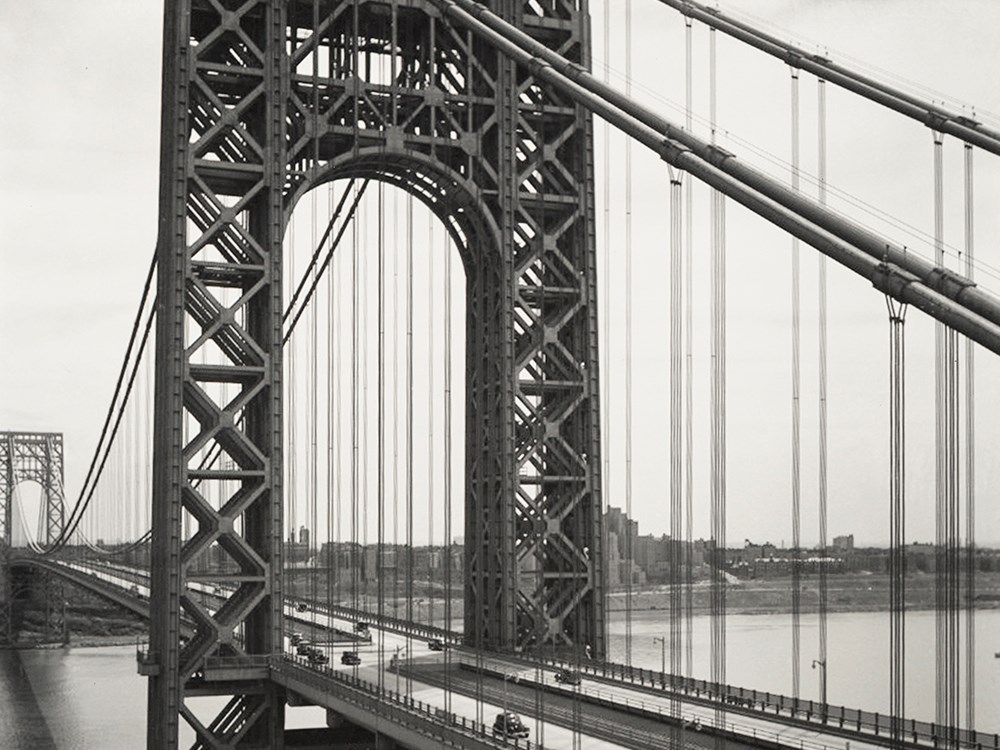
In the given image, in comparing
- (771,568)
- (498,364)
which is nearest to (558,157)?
(498,364)

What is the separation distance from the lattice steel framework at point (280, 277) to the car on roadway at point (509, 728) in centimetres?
1223

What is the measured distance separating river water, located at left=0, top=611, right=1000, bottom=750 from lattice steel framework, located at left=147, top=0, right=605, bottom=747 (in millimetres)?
18727

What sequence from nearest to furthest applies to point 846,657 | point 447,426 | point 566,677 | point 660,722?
point 660,722 < point 566,677 < point 447,426 < point 846,657

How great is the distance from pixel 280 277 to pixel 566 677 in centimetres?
1355

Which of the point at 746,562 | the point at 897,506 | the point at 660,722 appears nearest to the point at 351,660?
the point at 660,722

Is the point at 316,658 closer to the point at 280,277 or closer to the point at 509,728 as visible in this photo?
the point at 280,277

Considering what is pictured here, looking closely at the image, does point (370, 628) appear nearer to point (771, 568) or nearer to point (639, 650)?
point (639, 650)

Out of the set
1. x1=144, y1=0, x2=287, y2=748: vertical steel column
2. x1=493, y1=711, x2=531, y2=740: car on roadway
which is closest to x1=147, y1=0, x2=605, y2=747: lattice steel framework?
x1=144, y1=0, x2=287, y2=748: vertical steel column

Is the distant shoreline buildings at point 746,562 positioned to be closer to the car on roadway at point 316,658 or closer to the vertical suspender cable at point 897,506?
the car on roadway at point 316,658

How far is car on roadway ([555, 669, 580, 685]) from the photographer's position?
36.9 metres

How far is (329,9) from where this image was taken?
4534 centimetres

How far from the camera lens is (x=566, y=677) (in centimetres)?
3822

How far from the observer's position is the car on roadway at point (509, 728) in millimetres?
27984

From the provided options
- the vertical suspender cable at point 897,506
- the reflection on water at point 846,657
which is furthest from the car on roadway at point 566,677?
the reflection on water at point 846,657
